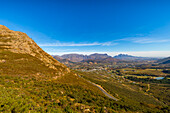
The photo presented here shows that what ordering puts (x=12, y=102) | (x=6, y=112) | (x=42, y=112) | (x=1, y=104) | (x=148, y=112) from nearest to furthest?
(x=6, y=112) < (x=1, y=104) < (x=12, y=102) < (x=42, y=112) < (x=148, y=112)

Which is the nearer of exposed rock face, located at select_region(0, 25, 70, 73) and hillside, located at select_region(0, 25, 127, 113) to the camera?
hillside, located at select_region(0, 25, 127, 113)

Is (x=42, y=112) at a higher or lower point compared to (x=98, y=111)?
higher

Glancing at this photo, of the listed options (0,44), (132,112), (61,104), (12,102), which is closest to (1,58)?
(0,44)

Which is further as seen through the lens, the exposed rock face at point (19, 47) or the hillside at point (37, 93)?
the exposed rock face at point (19, 47)

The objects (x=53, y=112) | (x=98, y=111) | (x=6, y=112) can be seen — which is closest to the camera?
(x=6, y=112)

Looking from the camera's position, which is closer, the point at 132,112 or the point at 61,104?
the point at 61,104

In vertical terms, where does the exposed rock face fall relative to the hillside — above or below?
above

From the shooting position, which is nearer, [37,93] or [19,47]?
[37,93]

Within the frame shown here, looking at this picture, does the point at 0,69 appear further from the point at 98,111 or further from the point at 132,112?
the point at 132,112

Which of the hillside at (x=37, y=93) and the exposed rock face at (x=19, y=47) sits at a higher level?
the exposed rock face at (x=19, y=47)

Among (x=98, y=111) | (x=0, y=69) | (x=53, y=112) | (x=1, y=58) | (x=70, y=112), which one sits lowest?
(x=98, y=111)

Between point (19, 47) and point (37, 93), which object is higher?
point (19, 47)
